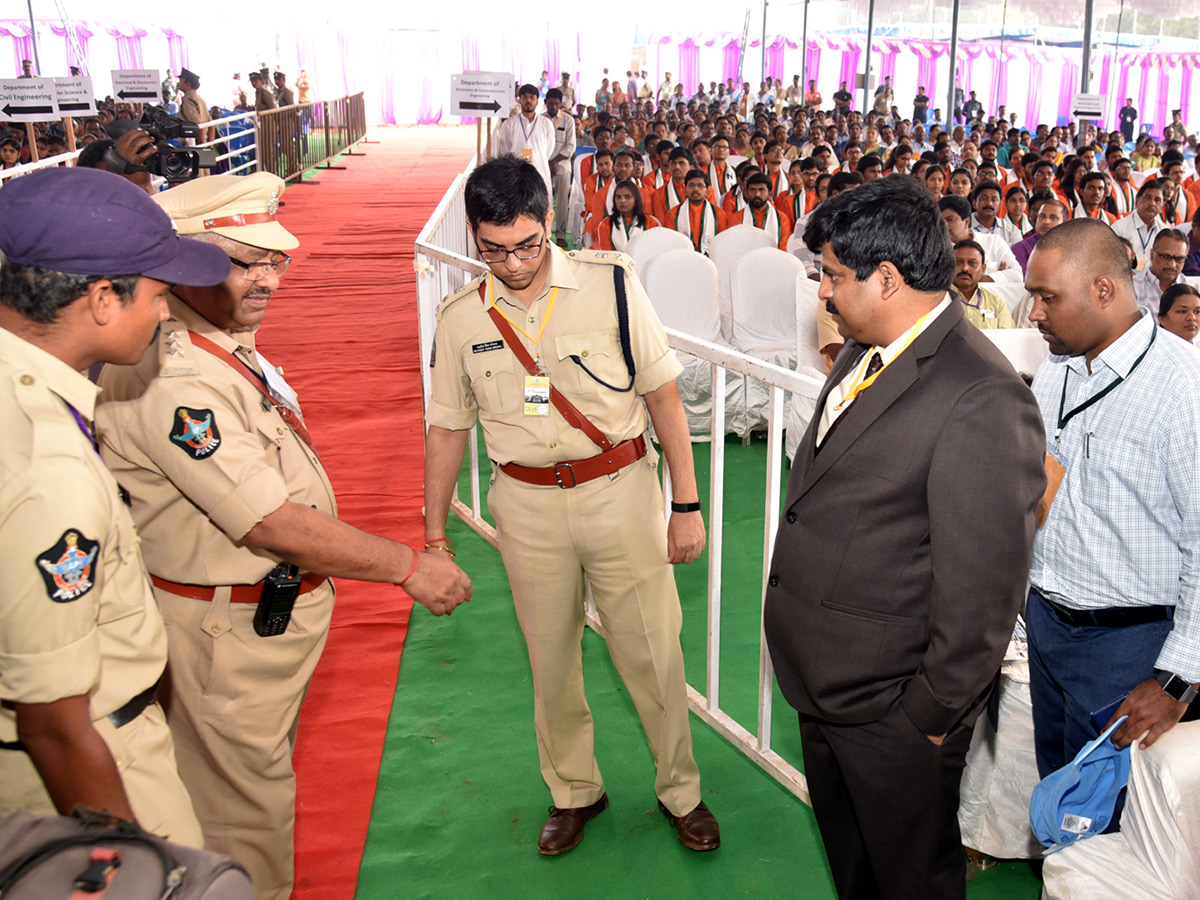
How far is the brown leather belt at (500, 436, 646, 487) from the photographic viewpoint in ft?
7.95

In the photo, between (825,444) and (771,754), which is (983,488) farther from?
(771,754)

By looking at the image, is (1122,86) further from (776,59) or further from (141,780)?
(141,780)

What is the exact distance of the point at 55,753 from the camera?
133 centimetres

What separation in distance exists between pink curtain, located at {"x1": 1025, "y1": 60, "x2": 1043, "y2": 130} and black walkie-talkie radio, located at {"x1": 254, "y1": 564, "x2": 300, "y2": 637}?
30.8 metres

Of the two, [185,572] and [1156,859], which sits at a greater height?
[185,572]

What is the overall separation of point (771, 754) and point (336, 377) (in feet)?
17.3

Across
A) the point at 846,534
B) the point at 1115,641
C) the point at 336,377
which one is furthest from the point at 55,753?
the point at 336,377

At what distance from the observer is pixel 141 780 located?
58.9 inches

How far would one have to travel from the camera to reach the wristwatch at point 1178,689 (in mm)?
1884

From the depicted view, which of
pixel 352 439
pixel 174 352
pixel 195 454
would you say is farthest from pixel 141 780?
pixel 352 439

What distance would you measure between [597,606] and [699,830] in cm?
Answer: 69

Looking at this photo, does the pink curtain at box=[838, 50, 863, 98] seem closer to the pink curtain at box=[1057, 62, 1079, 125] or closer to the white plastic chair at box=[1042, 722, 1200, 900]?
the pink curtain at box=[1057, 62, 1079, 125]

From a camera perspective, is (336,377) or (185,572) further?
(336,377)

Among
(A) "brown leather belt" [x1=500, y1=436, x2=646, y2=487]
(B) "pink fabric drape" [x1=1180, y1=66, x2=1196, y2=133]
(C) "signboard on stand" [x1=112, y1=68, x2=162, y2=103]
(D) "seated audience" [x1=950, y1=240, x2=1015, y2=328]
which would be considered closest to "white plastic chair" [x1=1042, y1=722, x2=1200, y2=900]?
(A) "brown leather belt" [x1=500, y1=436, x2=646, y2=487]
